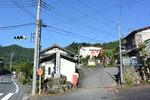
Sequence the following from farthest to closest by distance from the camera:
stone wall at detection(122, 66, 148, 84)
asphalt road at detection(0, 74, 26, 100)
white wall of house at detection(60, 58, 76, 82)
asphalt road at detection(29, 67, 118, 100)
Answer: white wall of house at detection(60, 58, 76, 82), stone wall at detection(122, 66, 148, 84), asphalt road at detection(0, 74, 26, 100), asphalt road at detection(29, 67, 118, 100)

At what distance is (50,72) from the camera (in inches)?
852

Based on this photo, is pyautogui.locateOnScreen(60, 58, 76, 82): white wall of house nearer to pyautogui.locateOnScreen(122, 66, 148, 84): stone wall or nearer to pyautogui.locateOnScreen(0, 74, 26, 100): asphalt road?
pyautogui.locateOnScreen(0, 74, 26, 100): asphalt road

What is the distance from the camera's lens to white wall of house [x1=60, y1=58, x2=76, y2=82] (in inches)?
832

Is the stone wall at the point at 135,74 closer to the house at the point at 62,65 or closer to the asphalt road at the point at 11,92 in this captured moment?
the house at the point at 62,65

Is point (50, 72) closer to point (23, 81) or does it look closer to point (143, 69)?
point (23, 81)

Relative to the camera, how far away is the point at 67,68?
2142 centimetres

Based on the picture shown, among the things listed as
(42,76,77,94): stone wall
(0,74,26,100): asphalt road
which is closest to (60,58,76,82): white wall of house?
(42,76,77,94): stone wall

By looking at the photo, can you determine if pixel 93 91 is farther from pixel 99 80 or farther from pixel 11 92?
pixel 11 92

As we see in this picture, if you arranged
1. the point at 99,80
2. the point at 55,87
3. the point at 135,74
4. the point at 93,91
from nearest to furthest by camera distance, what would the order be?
the point at 93,91 < the point at 55,87 < the point at 135,74 < the point at 99,80

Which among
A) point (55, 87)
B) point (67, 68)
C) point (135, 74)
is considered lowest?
point (55, 87)

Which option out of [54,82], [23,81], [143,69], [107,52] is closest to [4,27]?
[54,82]

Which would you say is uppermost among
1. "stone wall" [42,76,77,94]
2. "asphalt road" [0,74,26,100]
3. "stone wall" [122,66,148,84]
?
"stone wall" [122,66,148,84]

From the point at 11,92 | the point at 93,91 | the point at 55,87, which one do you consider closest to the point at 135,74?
the point at 93,91

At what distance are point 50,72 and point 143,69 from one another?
46.0ft
